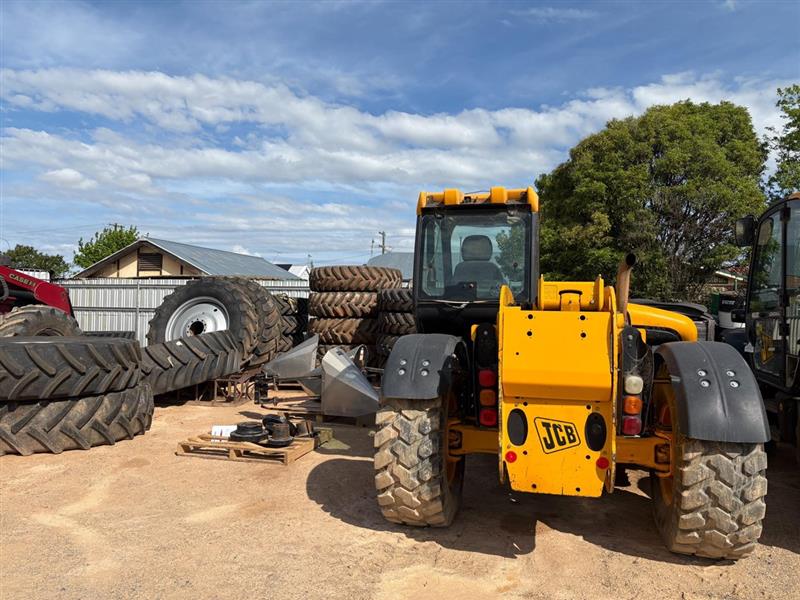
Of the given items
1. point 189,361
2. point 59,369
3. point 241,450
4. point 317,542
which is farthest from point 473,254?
point 189,361

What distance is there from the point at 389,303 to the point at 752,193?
13.6m

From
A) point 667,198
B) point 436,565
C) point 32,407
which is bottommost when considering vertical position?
point 436,565

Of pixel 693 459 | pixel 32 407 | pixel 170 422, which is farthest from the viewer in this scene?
pixel 170 422

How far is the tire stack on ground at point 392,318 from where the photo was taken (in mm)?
10797

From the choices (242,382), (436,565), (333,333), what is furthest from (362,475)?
(333,333)

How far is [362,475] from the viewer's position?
19.0 ft

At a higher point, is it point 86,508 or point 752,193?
point 752,193

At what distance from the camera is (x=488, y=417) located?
13.9ft

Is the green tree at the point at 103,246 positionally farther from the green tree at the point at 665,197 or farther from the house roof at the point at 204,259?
the green tree at the point at 665,197

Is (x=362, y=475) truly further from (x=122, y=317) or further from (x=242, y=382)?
(x=122, y=317)

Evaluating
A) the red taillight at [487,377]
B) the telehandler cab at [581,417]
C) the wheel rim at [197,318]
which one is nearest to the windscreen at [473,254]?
the telehandler cab at [581,417]

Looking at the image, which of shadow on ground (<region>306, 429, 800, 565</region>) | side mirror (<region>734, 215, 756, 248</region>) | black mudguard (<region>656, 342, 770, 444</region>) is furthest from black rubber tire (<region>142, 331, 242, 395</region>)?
side mirror (<region>734, 215, 756, 248</region>)

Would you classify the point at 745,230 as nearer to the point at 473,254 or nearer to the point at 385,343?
the point at 473,254

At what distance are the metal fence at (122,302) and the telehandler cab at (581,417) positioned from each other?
47.1 feet
